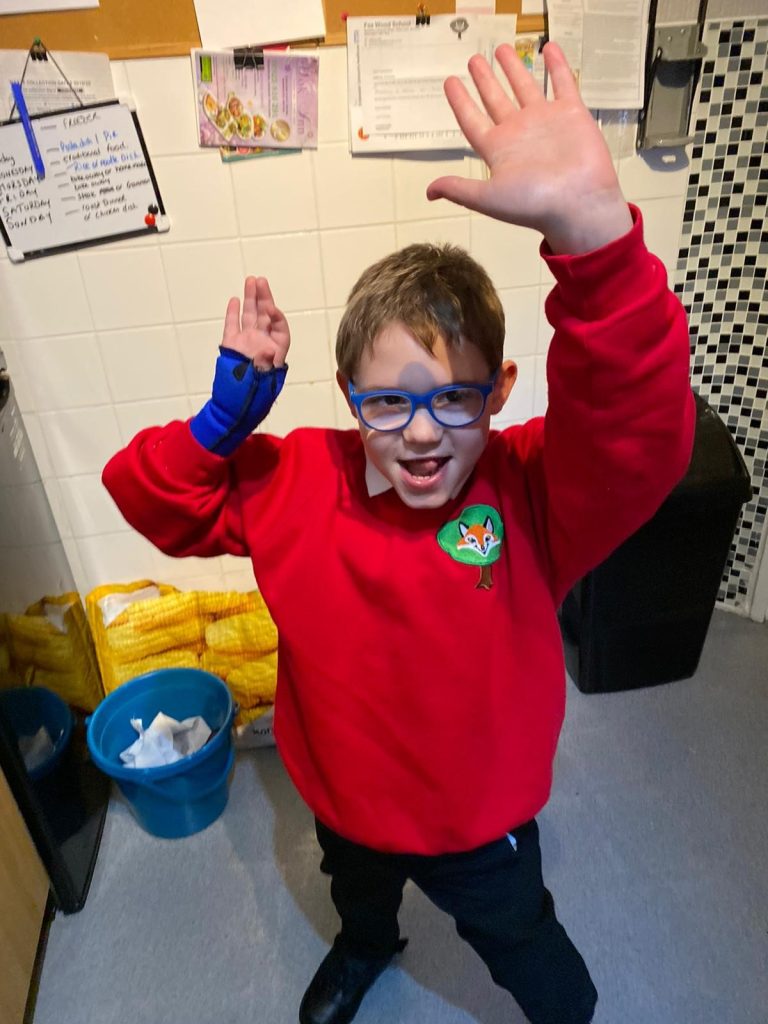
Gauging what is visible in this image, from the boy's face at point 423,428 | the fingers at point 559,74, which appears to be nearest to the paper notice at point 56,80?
the boy's face at point 423,428

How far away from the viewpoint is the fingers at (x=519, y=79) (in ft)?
1.92

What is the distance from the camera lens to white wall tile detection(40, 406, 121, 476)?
1.64 m

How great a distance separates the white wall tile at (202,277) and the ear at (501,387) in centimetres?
94

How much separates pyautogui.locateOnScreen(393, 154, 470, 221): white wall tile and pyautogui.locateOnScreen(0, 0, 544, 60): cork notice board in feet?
0.85

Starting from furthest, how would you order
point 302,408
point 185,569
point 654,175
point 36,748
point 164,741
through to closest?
point 185,569, point 302,408, point 654,175, point 164,741, point 36,748

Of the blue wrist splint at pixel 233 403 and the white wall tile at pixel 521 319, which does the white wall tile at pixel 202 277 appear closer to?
the white wall tile at pixel 521 319

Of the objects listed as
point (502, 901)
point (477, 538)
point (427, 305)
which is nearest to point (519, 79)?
point (427, 305)

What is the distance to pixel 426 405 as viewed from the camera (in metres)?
0.75

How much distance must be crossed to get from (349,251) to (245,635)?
93 cm

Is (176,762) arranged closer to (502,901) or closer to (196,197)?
(502,901)

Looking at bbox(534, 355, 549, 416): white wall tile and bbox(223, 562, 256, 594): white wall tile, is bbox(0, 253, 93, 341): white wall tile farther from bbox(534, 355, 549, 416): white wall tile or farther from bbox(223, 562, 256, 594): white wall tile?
bbox(534, 355, 549, 416): white wall tile

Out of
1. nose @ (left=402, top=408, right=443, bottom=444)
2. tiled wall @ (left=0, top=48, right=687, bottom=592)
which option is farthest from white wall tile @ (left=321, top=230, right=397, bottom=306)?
nose @ (left=402, top=408, right=443, bottom=444)

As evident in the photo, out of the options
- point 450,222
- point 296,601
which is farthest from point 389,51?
point 296,601

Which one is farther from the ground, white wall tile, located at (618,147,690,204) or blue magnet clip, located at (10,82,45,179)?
blue magnet clip, located at (10,82,45,179)
